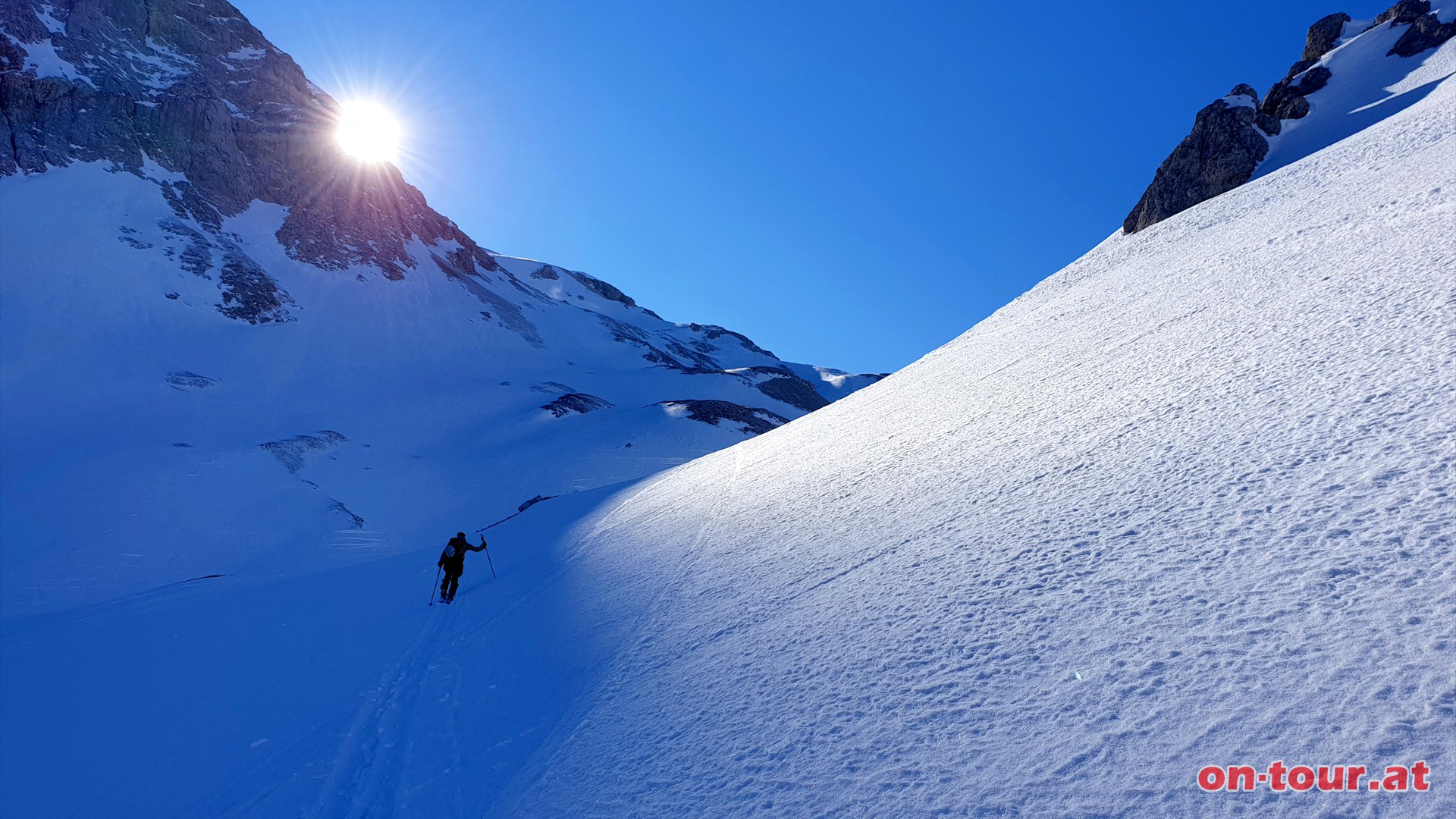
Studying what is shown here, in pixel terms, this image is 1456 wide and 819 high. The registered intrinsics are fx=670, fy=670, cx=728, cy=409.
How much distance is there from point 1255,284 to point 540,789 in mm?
13825

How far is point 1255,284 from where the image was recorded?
39.3 feet

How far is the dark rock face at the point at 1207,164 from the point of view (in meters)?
34.4

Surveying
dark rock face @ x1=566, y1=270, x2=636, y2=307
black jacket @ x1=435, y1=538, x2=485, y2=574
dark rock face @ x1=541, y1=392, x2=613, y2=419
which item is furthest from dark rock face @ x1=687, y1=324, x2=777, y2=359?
black jacket @ x1=435, y1=538, x2=485, y2=574

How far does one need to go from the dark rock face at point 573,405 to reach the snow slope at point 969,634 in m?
32.8

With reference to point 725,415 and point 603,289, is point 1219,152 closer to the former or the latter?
point 725,415

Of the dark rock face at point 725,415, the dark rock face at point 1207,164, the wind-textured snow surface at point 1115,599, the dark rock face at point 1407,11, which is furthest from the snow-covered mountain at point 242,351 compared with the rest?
the dark rock face at point 1407,11

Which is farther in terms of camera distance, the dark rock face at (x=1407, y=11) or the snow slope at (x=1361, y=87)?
the dark rock face at (x=1407, y=11)

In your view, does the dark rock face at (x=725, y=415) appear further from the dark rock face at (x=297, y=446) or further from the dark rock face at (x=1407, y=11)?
the dark rock face at (x=1407, y=11)

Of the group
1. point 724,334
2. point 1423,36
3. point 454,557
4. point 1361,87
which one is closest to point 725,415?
point 454,557

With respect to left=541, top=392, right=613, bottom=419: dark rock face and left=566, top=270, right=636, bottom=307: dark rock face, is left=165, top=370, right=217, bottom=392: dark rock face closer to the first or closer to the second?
left=541, top=392, right=613, bottom=419: dark rock face

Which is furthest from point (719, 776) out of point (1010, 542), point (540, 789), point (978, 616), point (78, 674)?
point (78, 674)

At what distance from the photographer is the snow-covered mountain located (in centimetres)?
2445

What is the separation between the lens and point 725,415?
4619cm

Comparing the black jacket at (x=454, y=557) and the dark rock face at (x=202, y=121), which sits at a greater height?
the dark rock face at (x=202, y=121)
